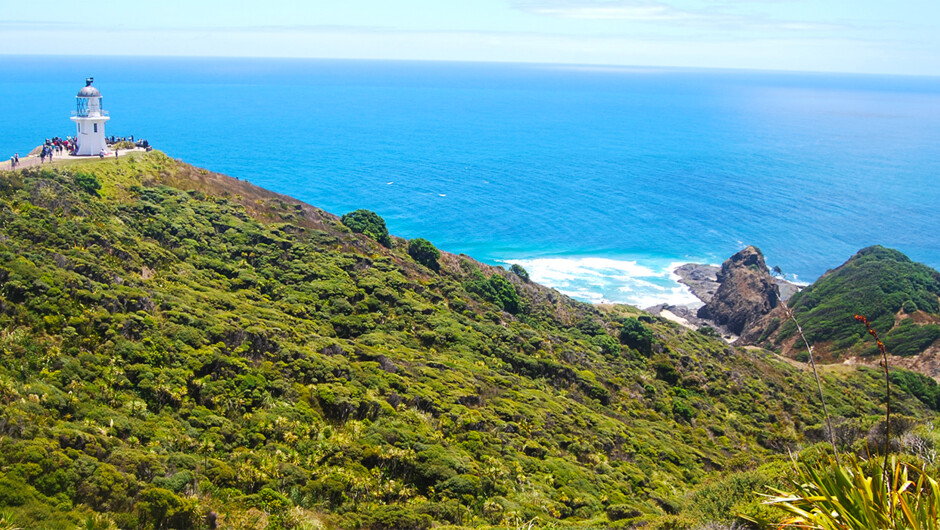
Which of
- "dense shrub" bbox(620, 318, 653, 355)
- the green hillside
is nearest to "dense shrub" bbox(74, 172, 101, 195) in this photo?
"dense shrub" bbox(620, 318, 653, 355)

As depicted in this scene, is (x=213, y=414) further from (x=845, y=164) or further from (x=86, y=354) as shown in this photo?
(x=845, y=164)

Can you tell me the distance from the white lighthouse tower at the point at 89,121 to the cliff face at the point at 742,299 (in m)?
70.2

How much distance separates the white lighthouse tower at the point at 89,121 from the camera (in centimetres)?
4812

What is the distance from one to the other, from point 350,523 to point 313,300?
2178cm

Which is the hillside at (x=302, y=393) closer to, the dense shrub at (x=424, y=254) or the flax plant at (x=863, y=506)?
the dense shrub at (x=424, y=254)

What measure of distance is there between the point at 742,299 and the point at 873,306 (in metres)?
14.1

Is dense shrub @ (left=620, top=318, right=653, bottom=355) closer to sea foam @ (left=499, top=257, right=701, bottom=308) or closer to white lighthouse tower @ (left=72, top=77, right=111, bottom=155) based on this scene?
sea foam @ (left=499, top=257, right=701, bottom=308)

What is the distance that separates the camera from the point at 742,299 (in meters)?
78.0

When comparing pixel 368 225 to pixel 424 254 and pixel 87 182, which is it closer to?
pixel 424 254

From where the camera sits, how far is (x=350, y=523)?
1777cm

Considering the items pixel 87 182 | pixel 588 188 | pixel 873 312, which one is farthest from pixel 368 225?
pixel 588 188

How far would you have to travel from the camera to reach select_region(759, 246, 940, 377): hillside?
205ft

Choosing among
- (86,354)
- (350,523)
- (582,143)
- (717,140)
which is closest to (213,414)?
(86,354)

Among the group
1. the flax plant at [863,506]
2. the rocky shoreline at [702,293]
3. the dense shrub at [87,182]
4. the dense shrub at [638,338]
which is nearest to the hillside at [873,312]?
the rocky shoreline at [702,293]
